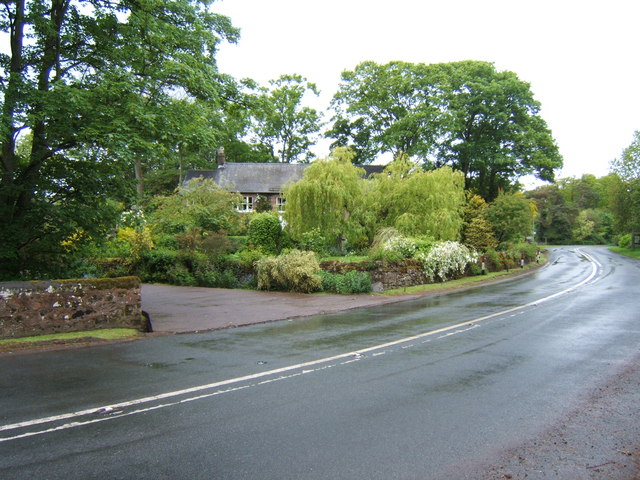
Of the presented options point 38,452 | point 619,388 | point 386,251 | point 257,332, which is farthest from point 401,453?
point 386,251

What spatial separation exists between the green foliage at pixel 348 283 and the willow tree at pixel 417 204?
20.7ft

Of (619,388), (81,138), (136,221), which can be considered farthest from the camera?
(136,221)

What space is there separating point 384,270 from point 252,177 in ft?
112

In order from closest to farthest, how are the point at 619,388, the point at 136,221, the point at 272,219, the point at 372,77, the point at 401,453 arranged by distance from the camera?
the point at 401,453 < the point at 619,388 < the point at 136,221 < the point at 272,219 < the point at 372,77

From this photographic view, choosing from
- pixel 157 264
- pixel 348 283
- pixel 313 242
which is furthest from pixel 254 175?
pixel 348 283

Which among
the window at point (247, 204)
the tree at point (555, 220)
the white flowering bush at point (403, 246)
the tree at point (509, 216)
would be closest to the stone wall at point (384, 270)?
the white flowering bush at point (403, 246)

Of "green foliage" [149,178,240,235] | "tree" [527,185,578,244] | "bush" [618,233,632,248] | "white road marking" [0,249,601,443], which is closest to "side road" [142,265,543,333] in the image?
"white road marking" [0,249,601,443]

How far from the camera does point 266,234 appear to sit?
993 inches

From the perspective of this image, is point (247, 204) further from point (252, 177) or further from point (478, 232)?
point (478, 232)

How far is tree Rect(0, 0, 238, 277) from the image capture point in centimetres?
997

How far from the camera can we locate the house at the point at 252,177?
5019 centimetres

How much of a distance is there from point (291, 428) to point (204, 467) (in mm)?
1116

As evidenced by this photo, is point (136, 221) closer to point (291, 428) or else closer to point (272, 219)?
point (291, 428)

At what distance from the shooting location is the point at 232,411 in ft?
17.5
